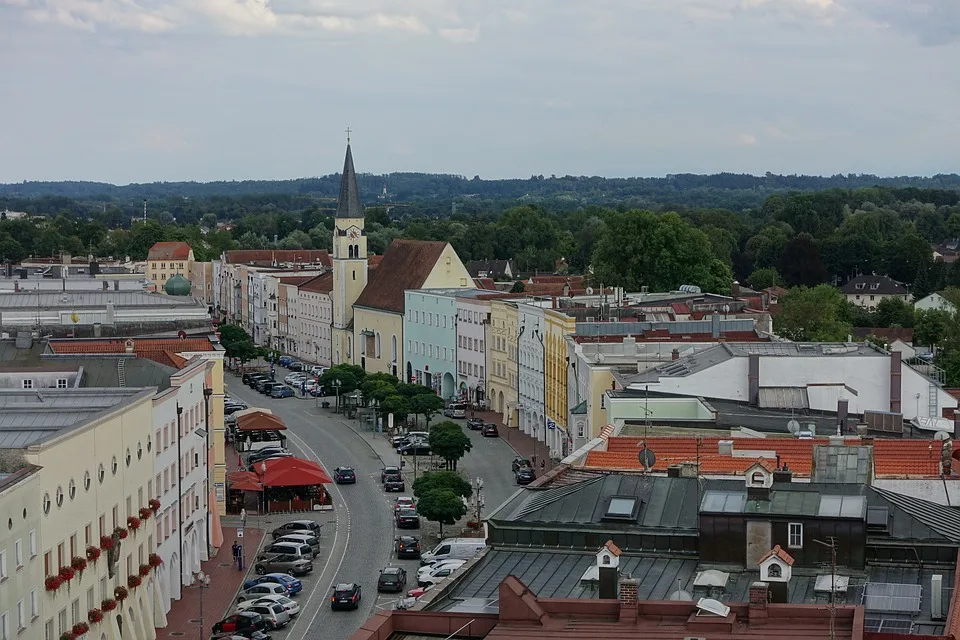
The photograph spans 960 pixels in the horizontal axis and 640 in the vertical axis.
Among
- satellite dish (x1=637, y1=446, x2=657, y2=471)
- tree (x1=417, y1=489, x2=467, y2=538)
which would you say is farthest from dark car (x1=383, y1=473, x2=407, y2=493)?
satellite dish (x1=637, y1=446, x2=657, y2=471)

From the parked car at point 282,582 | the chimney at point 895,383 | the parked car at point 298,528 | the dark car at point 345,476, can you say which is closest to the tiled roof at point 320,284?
the dark car at point 345,476

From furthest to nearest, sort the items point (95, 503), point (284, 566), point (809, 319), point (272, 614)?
point (809, 319), point (284, 566), point (272, 614), point (95, 503)

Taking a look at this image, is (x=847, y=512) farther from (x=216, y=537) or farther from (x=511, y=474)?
(x=511, y=474)

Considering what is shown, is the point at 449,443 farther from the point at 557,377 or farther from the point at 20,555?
the point at 20,555

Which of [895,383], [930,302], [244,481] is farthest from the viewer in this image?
[930,302]

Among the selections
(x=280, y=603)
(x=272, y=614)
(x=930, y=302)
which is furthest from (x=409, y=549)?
(x=930, y=302)

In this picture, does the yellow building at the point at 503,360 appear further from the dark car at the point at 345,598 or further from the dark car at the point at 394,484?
the dark car at the point at 345,598

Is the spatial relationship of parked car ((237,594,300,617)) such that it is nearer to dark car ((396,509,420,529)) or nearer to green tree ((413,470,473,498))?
green tree ((413,470,473,498))
